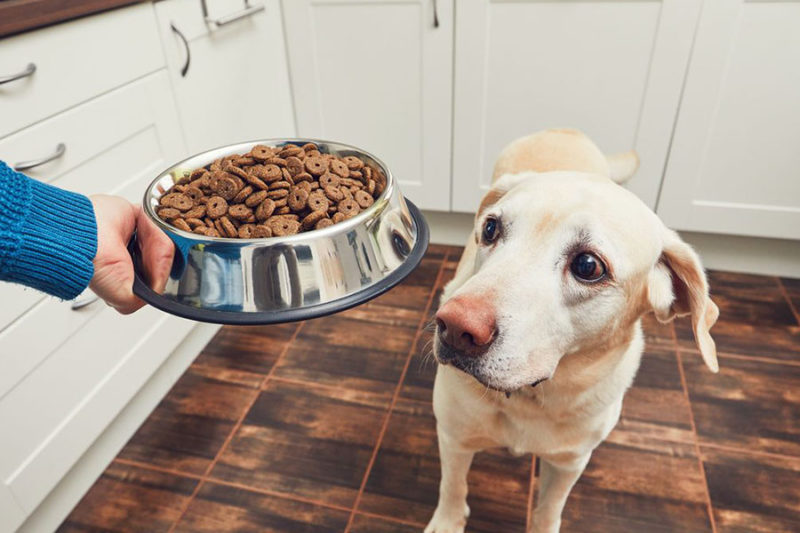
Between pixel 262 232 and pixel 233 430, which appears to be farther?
pixel 233 430

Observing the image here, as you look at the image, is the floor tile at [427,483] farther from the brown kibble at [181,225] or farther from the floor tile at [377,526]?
the brown kibble at [181,225]

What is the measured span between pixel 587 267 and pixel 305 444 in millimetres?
1123

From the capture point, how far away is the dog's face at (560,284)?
2.94ft

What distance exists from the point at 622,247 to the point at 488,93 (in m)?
1.47

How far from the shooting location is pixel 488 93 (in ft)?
7.44

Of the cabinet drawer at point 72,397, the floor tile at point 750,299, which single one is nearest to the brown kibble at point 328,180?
the cabinet drawer at point 72,397

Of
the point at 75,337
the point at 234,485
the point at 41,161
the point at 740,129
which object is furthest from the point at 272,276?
the point at 740,129

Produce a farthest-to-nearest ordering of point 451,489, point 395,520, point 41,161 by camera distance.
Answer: point 395,520
point 451,489
point 41,161

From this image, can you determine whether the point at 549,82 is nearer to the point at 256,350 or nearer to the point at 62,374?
the point at 256,350

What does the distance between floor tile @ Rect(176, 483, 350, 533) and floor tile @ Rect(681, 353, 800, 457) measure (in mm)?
1158

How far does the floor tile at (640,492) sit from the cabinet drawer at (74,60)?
5.44 ft

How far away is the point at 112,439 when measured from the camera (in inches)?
67.2

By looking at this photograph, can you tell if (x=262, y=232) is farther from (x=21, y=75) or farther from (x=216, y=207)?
(x=21, y=75)

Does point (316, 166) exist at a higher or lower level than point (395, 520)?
higher
